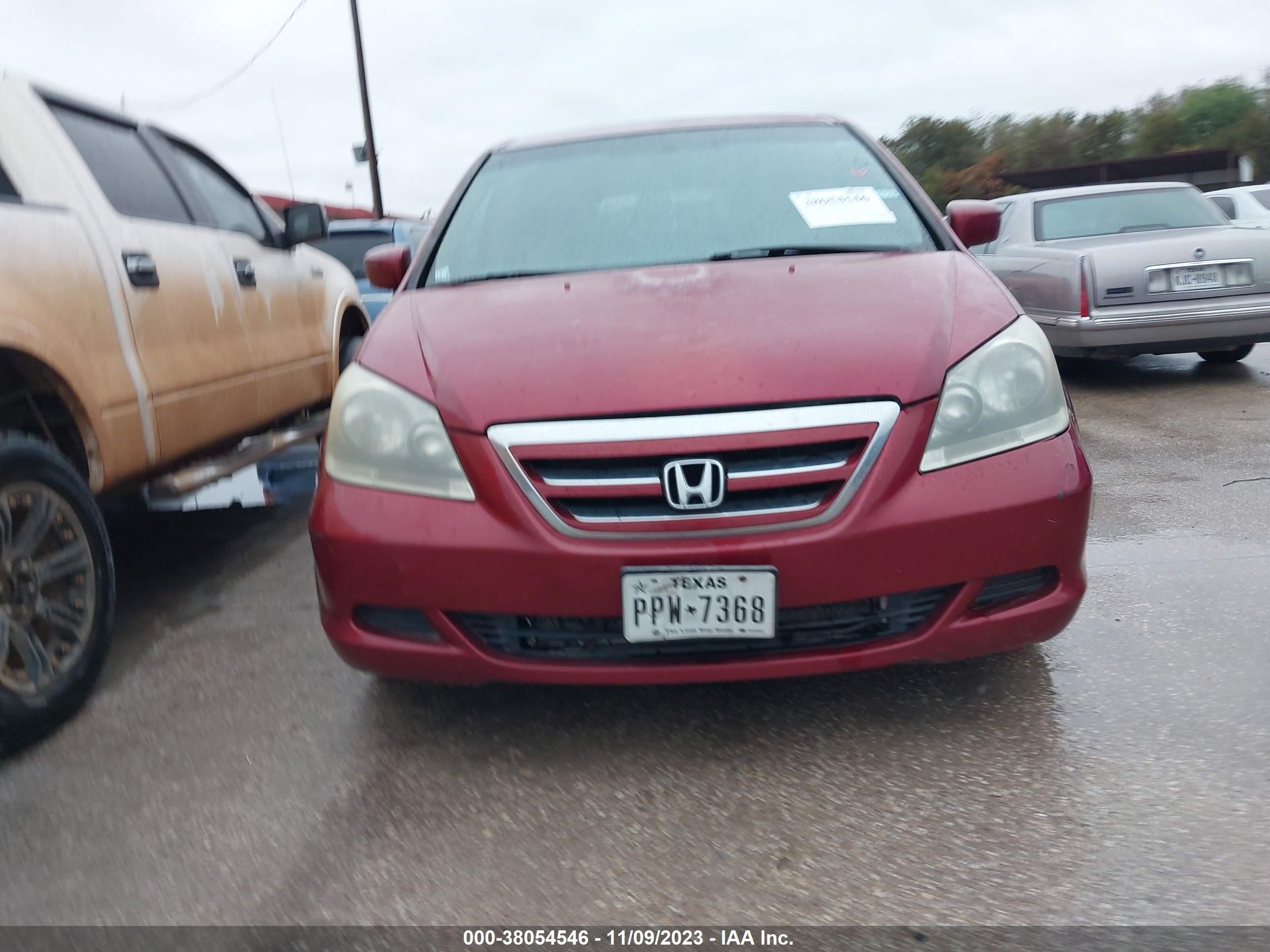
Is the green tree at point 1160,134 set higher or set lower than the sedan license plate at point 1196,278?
lower

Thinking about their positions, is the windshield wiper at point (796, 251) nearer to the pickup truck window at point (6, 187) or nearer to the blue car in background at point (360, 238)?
the pickup truck window at point (6, 187)

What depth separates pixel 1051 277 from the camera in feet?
22.5

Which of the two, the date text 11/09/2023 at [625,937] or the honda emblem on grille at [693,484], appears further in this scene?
the honda emblem on grille at [693,484]

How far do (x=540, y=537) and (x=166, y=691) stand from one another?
1.38 metres

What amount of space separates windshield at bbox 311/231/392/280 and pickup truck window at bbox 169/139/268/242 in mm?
2720

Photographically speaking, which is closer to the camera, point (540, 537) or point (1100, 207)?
point (540, 537)

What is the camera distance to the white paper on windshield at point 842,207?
3143 mm

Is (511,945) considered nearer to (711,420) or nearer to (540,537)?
(540,537)

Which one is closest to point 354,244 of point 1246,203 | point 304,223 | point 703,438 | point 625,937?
point 304,223

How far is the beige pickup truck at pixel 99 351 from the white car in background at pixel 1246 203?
902cm

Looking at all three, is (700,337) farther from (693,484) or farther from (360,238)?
(360,238)

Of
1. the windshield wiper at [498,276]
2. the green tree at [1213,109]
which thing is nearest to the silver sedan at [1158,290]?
the windshield wiper at [498,276]

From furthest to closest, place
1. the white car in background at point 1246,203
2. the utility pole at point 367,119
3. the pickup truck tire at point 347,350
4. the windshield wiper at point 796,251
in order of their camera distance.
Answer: the utility pole at point 367,119
the white car in background at point 1246,203
the pickup truck tire at point 347,350
the windshield wiper at point 796,251

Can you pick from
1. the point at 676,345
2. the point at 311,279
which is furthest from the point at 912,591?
the point at 311,279
